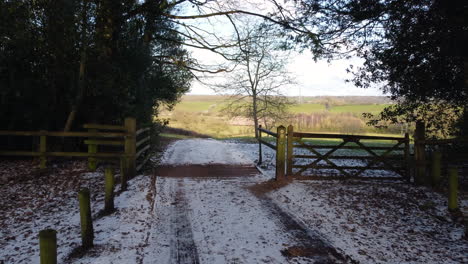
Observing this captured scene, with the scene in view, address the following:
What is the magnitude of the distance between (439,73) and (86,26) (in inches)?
427

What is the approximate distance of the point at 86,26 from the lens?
10.9 meters

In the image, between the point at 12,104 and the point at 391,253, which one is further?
the point at 12,104

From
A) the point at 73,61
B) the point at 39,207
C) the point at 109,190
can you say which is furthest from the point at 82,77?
the point at 109,190

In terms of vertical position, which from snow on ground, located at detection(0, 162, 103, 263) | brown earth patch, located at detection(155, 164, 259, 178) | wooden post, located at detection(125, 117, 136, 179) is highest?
wooden post, located at detection(125, 117, 136, 179)

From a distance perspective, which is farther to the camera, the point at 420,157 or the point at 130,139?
the point at 420,157

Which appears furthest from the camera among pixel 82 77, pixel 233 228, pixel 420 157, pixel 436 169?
pixel 82 77

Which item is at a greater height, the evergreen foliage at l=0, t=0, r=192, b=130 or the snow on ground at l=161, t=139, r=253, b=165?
the evergreen foliage at l=0, t=0, r=192, b=130

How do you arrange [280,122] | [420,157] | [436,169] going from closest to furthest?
[436,169], [420,157], [280,122]

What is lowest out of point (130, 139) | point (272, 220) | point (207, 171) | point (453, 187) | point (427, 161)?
point (272, 220)

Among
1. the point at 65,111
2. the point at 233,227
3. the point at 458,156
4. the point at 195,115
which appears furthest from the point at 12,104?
the point at 195,115

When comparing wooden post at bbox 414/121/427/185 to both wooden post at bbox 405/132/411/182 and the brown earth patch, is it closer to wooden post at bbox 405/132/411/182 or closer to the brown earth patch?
wooden post at bbox 405/132/411/182

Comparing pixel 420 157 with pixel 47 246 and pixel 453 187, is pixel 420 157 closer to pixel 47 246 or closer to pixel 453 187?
pixel 453 187

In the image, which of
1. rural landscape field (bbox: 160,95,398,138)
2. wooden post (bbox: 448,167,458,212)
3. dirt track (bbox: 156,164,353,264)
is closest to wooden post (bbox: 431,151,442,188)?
wooden post (bbox: 448,167,458,212)

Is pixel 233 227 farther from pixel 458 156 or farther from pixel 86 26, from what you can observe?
pixel 86 26
